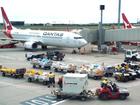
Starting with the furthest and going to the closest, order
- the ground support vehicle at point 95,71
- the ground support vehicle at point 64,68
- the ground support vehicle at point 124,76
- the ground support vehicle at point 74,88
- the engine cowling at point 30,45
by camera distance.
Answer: the engine cowling at point 30,45, the ground support vehicle at point 64,68, the ground support vehicle at point 95,71, the ground support vehicle at point 124,76, the ground support vehicle at point 74,88

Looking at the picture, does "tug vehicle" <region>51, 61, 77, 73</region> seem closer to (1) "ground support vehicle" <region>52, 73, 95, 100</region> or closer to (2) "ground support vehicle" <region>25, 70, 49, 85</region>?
(2) "ground support vehicle" <region>25, 70, 49, 85</region>

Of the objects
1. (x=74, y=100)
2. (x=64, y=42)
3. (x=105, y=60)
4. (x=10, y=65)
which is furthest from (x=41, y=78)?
(x=64, y=42)

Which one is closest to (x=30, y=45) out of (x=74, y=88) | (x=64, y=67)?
(x=64, y=67)

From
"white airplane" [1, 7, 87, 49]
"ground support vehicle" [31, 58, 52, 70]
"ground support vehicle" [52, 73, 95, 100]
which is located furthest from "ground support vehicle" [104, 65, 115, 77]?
"white airplane" [1, 7, 87, 49]

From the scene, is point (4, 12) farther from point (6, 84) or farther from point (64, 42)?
point (6, 84)

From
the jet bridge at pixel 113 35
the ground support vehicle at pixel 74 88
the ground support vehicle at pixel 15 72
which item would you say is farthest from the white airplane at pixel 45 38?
the ground support vehicle at pixel 74 88

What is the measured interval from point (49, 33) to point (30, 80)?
33.6m

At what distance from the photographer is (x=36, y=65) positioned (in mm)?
50469

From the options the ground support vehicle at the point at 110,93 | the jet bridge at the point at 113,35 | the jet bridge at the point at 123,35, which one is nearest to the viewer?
the ground support vehicle at the point at 110,93

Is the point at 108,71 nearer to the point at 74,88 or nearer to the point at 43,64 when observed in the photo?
the point at 43,64

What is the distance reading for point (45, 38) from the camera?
240ft

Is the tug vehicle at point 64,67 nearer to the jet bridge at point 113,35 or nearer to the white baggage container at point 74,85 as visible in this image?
the white baggage container at point 74,85

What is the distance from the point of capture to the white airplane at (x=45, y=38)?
68.2 metres

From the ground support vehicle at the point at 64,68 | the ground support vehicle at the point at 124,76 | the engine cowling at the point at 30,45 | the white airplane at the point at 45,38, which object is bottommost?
the ground support vehicle at the point at 124,76
